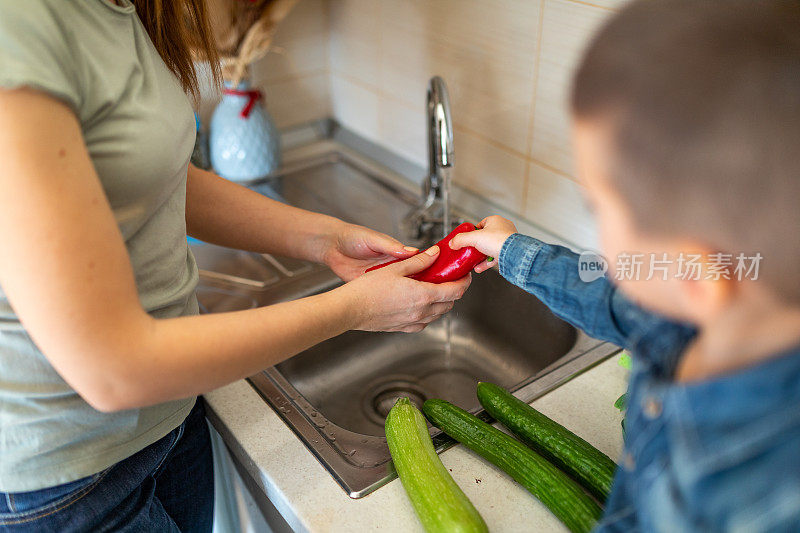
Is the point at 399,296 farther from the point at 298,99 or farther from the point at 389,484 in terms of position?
the point at 298,99

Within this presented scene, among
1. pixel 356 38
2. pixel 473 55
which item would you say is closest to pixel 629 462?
pixel 473 55

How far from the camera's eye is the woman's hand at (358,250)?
104 cm

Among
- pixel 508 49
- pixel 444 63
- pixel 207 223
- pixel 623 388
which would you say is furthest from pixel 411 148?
pixel 623 388

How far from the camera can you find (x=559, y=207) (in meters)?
1.31

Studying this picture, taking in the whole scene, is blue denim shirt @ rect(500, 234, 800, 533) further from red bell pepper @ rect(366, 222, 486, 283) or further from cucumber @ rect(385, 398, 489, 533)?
red bell pepper @ rect(366, 222, 486, 283)

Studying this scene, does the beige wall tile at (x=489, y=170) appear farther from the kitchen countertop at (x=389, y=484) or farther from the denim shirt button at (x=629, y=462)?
the denim shirt button at (x=629, y=462)

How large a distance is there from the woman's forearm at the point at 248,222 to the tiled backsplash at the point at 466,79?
0.45 metres

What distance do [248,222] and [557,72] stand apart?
0.59 metres

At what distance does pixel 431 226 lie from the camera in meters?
1.46

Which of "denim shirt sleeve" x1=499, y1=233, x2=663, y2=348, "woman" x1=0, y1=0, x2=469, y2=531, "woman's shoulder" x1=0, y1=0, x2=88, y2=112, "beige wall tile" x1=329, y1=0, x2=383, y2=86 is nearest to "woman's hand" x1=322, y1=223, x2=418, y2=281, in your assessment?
"woman" x1=0, y1=0, x2=469, y2=531

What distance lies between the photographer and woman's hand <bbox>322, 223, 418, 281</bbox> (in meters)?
1.04

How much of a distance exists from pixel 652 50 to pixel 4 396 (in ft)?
2.35

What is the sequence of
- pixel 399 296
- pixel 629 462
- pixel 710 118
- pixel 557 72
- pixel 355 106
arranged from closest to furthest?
pixel 710 118 < pixel 629 462 < pixel 399 296 < pixel 557 72 < pixel 355 106

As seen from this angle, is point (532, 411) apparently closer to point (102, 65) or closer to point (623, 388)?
point (623, 388)
